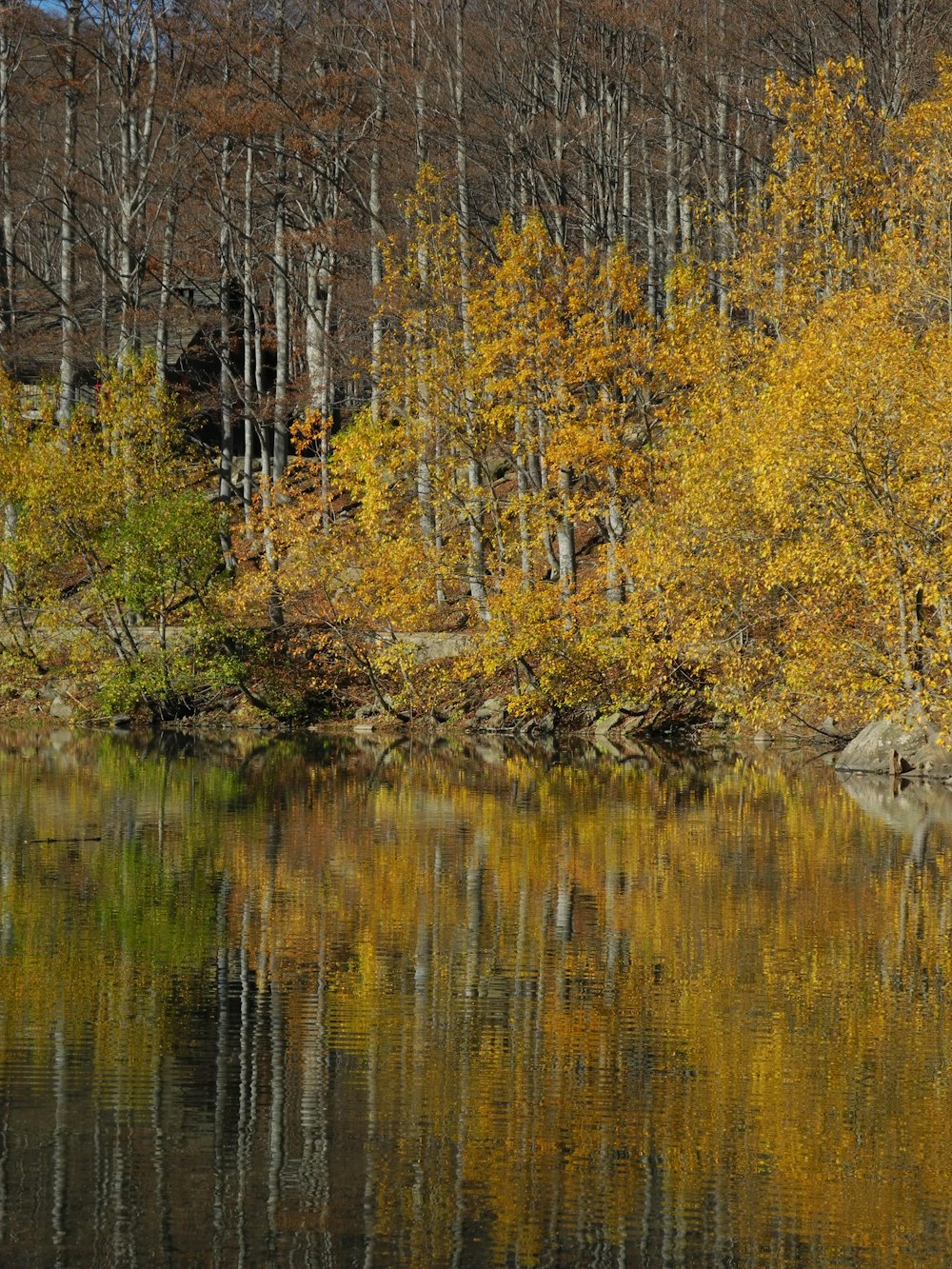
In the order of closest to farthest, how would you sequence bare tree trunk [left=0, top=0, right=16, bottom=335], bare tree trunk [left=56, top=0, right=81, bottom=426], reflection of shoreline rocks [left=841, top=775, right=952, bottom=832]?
reflection of shoreline rocks [left=841, top=775, right=952, bottom=832] → bare tree trunk [left=56, top=0, right=81, bottom=426] → bare tree trunk [left=0, top=0, right=16, bottom=335]

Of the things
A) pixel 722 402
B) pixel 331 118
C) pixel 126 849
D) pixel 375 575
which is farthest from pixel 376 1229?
pixel 331 118

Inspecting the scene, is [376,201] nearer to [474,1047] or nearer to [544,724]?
[544,724]

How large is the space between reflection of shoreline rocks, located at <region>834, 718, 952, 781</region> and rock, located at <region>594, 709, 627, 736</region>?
23.8 ft

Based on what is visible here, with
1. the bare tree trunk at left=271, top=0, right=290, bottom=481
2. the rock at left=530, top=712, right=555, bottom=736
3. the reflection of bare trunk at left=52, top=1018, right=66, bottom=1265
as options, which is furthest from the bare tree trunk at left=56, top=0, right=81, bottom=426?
the reflection of bare trunk at left=52, top=1018, right=66, bottom=1265

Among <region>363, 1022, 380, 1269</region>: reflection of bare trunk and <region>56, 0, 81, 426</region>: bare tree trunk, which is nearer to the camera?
<region>363, 1022, 380, 1269</region>: reflection of bare trunk

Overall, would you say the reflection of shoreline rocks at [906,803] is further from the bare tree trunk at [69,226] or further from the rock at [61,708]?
the bare tree trunk at [69,226]

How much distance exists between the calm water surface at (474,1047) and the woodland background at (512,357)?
810 cm

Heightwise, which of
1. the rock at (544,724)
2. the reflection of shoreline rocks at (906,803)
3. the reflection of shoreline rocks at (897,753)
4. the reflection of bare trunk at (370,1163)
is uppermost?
the rock at (544,724)

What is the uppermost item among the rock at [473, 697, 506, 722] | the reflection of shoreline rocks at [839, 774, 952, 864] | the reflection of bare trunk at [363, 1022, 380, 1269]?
the rock at [473, 697, 506, 722]

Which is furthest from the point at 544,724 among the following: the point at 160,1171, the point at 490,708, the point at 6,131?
the point at 160,1171

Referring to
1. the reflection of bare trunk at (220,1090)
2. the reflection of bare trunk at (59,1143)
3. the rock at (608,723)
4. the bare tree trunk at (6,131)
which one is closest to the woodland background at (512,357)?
the bare tree trunk at (6,131)

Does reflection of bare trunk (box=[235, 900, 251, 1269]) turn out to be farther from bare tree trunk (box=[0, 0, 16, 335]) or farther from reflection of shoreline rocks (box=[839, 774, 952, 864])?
bare tree trunk (box=[0, 0, 16, 335])

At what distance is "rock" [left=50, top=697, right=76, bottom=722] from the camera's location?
127 ft

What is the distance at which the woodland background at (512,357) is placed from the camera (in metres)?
26.1
